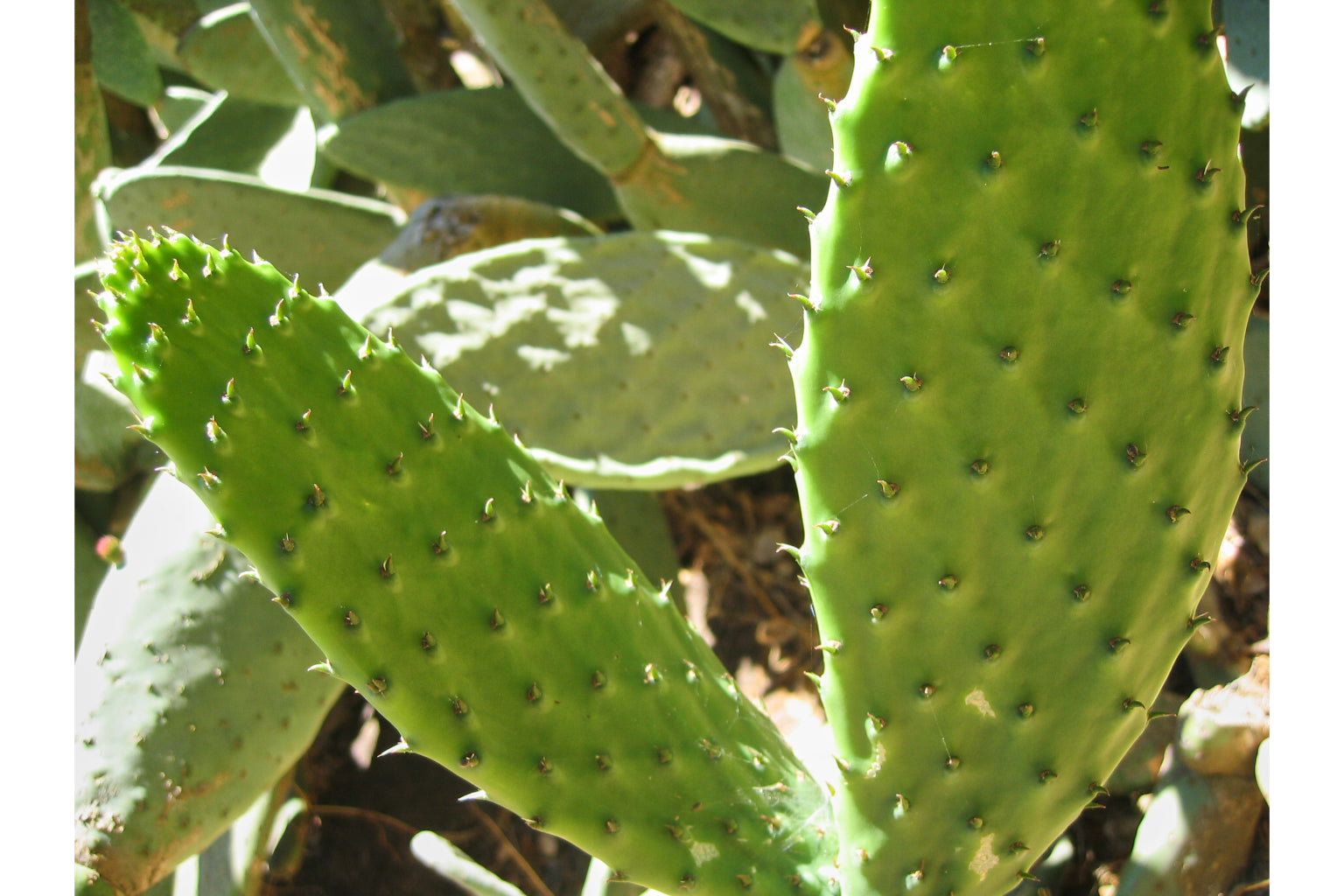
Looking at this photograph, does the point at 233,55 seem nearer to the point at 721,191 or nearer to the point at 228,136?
the point at 228,136

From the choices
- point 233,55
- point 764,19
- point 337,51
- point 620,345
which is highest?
point 233,55

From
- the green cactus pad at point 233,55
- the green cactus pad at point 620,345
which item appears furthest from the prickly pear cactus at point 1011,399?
the green cactus pad at point 233,55

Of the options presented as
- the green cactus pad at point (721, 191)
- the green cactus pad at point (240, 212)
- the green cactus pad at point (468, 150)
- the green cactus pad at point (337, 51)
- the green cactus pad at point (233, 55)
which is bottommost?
the green cactus pad at point (721, 191)

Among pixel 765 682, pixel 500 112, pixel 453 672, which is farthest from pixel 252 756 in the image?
pixel 500 112

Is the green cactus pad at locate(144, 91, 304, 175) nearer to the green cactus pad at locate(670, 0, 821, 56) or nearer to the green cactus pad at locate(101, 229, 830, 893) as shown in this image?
the green cactus pad at locate(670, 0, 821, 56)

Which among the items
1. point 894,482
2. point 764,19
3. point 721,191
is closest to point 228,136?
point 721,191

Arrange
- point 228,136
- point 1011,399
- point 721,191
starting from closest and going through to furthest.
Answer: point 1011,399 → point 721,191 → point 228,136

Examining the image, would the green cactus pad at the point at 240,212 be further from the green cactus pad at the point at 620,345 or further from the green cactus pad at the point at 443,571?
the green cactus pad at the point at 443,571
